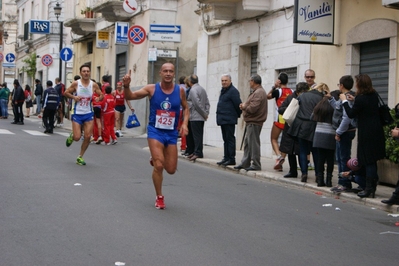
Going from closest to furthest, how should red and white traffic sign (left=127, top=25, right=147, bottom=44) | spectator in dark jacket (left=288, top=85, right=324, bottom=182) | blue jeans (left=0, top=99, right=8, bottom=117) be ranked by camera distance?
spectator in dark jacket (left=288, top=85, right=324, bottom=182)
red and white traffic sign (left=127, top=25, right=147, bottom=44)
blue jeans (left=0, top=99, right=8, bottom=117)

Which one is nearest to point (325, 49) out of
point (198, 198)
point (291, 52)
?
point (291, 52)

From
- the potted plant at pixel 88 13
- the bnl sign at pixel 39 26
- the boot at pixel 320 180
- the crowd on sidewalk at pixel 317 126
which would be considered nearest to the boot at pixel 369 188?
the crowd on sidewalk at pixel 317 126

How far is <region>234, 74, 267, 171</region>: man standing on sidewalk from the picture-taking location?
14609 mm

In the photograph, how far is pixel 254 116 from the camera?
14734 mm

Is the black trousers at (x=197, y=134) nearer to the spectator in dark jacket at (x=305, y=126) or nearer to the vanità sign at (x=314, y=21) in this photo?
the vanità sign at (x=314, y=21)

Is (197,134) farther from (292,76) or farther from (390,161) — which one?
(390,161)

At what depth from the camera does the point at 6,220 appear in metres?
8.23

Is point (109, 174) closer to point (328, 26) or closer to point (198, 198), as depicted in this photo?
point (198, 198)

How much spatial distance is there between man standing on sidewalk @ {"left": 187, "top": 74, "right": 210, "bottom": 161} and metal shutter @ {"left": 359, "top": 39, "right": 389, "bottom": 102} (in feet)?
12.5

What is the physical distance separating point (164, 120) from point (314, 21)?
6530 mm

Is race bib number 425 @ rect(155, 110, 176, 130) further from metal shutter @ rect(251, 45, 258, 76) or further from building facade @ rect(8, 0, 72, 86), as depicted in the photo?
building facade @ rect(8, 0, 72, 86)

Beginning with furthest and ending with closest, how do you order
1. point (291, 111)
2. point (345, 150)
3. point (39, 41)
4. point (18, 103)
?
1. point (39, 41)
2. point (18, 103)
3. point (291, 111)
4. point (345, 150)

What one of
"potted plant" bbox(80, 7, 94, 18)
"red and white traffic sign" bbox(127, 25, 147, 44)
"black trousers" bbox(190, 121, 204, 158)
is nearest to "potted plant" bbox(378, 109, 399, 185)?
"black trousers" bbox(190, 121, 204, 158)

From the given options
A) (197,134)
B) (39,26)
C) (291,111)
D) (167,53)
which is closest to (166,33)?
(167,53)
